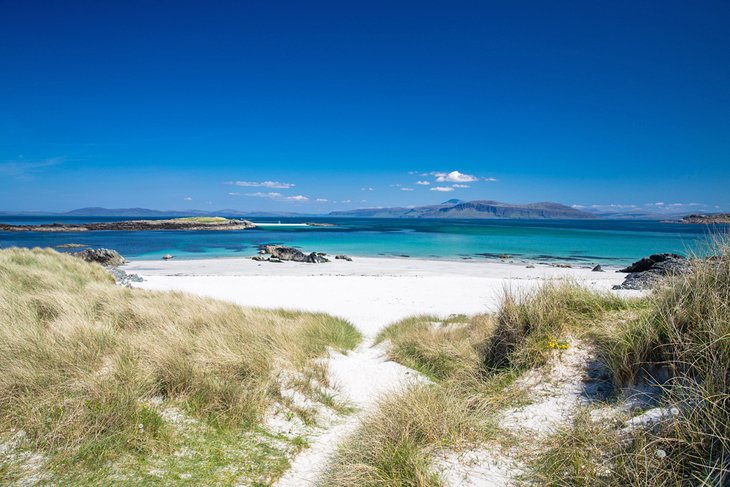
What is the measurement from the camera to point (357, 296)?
15.3 m

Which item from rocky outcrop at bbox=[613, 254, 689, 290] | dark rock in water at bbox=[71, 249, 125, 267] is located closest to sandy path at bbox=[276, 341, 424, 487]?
rocky outcrop at bbox=[613, 254, 689, 290]

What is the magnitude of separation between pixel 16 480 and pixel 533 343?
5.60 m

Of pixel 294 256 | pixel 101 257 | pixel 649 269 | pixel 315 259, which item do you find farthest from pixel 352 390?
pixel 294 256

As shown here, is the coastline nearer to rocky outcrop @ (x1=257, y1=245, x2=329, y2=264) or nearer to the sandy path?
the sandy path

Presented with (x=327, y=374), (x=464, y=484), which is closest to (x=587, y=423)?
(x=464, y=484)

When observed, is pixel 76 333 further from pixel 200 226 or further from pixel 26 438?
pixel 200 226

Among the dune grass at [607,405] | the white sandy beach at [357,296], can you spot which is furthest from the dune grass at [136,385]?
the dune grass at [607,405]

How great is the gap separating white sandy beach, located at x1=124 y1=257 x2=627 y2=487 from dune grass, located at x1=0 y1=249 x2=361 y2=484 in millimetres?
471

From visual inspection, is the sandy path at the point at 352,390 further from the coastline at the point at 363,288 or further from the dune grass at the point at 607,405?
the coastline at the point at 363,288

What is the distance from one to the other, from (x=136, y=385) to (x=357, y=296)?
11275 millimetres

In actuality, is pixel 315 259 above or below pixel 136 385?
below

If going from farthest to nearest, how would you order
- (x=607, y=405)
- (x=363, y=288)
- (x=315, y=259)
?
(x=315, y=259) → (x=363, y=288) → (x=607, y=405)

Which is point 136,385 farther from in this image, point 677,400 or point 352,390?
point 677,400

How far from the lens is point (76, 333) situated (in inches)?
217
